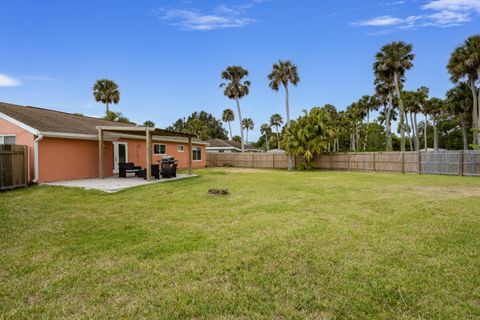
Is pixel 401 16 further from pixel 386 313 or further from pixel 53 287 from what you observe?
pixel 53 287

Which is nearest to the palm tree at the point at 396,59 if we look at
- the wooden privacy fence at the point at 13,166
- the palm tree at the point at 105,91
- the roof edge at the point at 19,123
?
the palm tree at the point at 105,91

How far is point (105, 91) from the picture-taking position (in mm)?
33094

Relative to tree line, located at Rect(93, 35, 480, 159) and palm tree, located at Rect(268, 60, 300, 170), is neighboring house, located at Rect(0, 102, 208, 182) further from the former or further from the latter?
palm tree, located at Rect(268, 60, 300, 170)

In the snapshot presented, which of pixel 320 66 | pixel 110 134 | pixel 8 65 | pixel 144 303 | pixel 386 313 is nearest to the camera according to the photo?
pixel 386 313

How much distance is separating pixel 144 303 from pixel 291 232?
309cm

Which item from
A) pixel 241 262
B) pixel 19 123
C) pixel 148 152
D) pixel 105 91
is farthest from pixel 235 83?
pixel 241 262

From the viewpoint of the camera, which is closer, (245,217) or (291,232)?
(291,232)

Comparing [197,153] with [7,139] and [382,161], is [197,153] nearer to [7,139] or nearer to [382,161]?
[7,139]

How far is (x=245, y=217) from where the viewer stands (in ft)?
21.4

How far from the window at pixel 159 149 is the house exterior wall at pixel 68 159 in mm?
5065

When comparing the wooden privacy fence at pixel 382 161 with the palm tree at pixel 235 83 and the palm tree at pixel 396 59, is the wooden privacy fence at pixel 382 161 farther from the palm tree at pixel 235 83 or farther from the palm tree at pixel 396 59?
the palm tree at pixel 396 59

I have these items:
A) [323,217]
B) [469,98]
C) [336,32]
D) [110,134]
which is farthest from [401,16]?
[469,98]

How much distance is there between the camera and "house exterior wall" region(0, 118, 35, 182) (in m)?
11.8

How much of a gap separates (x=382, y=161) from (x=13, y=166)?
858 inches
